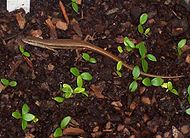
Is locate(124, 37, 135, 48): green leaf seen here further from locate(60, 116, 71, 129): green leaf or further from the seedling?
locate(60, 116, 71, 129): green leaf

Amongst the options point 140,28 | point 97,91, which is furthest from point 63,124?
point 140,28

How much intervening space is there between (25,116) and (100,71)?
46cm

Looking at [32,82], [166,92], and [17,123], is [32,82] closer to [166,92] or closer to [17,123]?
[17,123]

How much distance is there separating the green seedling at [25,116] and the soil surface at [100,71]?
0.03 metres

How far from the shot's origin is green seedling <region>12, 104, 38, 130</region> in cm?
233

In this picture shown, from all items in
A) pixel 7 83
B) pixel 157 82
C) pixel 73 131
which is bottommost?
pixel 73 131

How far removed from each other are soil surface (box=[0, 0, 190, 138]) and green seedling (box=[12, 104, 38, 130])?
0.03 metres

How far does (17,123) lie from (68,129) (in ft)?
0.80

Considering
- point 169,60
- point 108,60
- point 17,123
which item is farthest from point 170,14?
point 17,123

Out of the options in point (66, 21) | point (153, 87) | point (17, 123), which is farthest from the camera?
point (66, 21)

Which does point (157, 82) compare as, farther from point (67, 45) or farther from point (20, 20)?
point (20, 20)

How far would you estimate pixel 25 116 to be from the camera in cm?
233

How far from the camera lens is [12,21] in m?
2.67

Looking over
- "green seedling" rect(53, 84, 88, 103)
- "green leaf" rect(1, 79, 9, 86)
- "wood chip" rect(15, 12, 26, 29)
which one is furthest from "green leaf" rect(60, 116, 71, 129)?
"wood chip" rect(15, 12, 26, 29)
